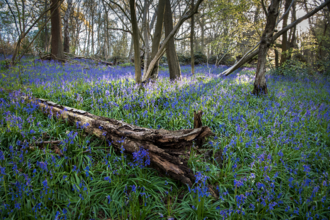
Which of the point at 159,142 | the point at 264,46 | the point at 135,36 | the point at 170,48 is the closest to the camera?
the point at 159,142

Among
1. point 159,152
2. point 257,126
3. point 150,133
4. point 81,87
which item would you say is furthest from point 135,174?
point 81,87

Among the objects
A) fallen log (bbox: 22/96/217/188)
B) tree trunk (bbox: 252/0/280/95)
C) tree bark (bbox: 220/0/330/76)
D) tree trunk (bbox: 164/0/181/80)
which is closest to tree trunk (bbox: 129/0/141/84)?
tree trunk (bbox: 164/0/181/80)

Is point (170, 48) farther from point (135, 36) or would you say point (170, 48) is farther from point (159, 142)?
point (159, 142)

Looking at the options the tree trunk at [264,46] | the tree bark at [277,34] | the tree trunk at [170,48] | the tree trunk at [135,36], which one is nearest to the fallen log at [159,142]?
the tree trunk at [135,36]

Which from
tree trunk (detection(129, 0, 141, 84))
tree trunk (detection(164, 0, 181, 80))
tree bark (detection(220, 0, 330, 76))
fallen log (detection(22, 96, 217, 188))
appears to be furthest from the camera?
tree trunk (detection(164, 0, 181, 80))

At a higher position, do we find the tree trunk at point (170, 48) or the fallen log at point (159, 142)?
the tree trunk at point (170, 48)

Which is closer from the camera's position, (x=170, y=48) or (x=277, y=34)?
(x=277, y=34)

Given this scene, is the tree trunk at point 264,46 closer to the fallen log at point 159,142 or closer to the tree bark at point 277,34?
the tree bark at point 277,34

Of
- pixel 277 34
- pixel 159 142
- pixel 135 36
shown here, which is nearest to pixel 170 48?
pixel 135 36

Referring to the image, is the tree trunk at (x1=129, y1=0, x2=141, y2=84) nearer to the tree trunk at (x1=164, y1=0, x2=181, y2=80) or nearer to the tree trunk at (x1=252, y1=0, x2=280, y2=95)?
the tree trunk at (x1=164, y1=0, x2=181, y2=80)

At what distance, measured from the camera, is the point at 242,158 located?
2.78m

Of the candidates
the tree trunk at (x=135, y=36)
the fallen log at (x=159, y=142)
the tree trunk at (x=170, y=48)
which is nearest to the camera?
the fallen log at (x=159, y=142)

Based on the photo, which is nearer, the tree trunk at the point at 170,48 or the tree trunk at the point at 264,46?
the tree trunk at the point at 264,46

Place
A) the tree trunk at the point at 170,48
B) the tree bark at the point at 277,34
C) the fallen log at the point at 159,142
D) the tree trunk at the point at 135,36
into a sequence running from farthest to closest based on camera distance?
the tree trunk at the point at 170,48 < the tree bark at the point at 277,34 < the tree trunk at the point at 135,36 < the fallen log at the point at 159,142
